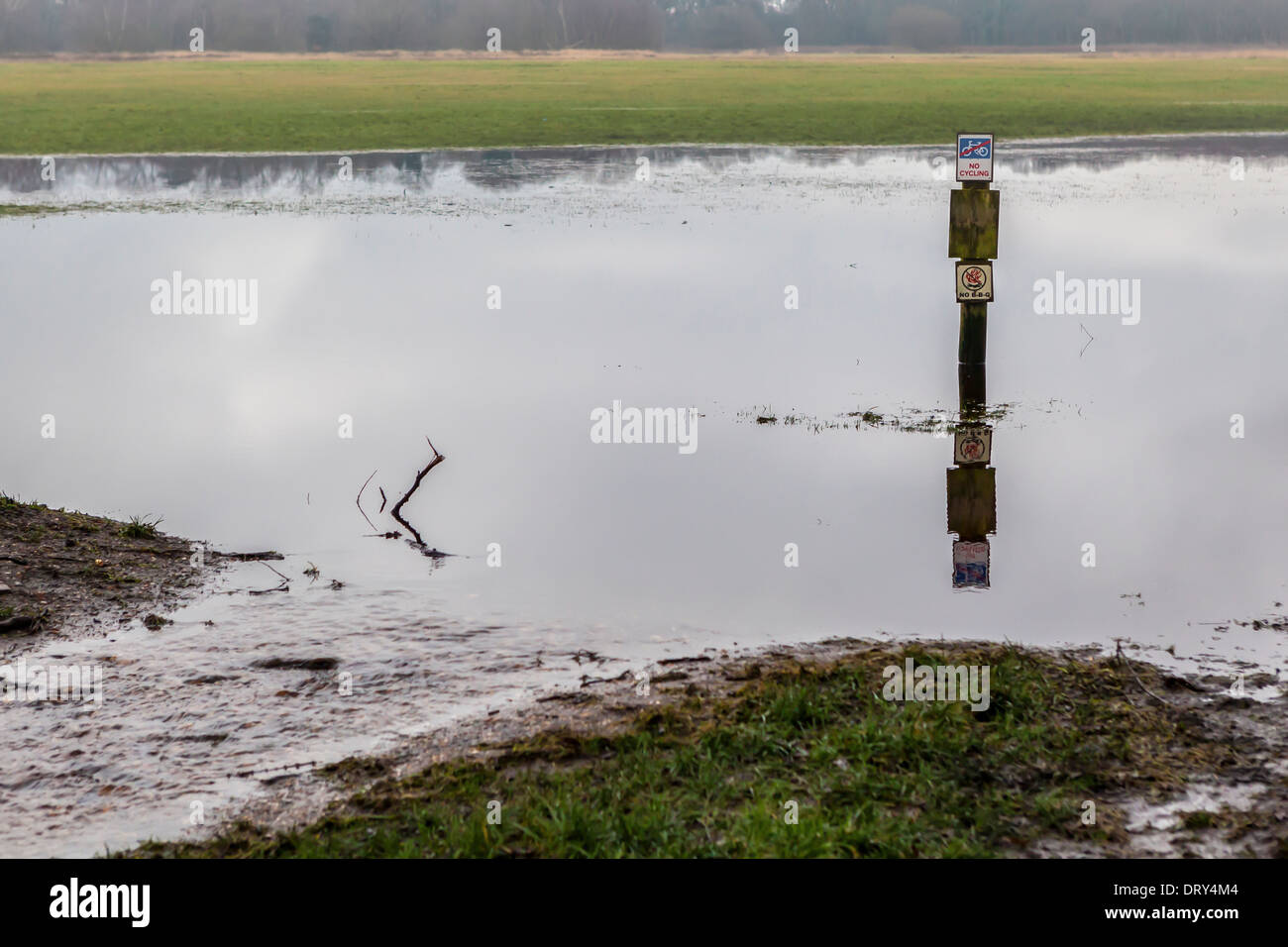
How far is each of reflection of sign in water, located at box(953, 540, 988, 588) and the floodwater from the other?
0.08 metres

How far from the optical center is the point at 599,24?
145 m

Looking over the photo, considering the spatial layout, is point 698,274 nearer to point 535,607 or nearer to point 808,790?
point 535,607

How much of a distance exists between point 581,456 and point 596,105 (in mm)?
49223

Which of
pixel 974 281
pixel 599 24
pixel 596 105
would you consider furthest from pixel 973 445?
pixel 599 24

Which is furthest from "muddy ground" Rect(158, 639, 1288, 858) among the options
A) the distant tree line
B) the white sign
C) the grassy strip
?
the distant tree line

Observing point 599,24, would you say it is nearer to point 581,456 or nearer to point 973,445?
point 581,456

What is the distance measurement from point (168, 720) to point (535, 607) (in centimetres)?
253

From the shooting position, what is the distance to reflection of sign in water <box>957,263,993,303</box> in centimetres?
1469

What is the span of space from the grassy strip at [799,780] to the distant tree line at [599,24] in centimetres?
12679

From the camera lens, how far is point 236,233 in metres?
26.3

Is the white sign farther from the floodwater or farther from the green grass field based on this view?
the green grass field

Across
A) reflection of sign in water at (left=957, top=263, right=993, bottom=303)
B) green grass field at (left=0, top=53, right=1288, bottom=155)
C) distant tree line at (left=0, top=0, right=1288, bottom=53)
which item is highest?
distant tree line at (left=0, top=0, right=1288, bottom=53)

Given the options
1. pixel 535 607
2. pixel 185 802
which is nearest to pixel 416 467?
pixel 535 607
